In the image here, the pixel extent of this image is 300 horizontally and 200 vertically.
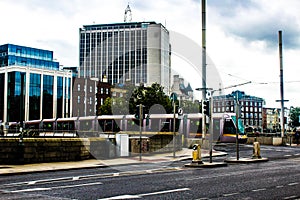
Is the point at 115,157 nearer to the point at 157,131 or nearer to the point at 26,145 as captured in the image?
the point at 26,145

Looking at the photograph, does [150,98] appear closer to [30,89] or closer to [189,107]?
[189,107]

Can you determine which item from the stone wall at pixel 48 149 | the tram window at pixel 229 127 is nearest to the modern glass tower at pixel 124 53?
the tram window at pixel 229 127

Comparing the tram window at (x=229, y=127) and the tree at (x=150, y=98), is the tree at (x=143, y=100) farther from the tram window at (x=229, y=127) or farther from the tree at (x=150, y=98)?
the tram window at (x=229, y=127)

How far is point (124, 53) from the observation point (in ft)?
237

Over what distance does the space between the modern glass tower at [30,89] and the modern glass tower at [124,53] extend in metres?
10.6

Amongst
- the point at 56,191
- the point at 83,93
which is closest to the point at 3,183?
the point at 56,191

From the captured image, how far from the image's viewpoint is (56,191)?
11383 mm

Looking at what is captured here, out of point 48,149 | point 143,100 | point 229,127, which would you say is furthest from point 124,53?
point 48,149

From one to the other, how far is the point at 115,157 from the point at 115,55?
4892 cm

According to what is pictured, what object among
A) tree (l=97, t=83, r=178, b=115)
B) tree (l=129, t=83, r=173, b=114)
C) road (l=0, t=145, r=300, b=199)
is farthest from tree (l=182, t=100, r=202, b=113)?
road (l=0, t=145, r=300, b=199)

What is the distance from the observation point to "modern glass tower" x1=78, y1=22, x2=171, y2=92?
58575 millimetres

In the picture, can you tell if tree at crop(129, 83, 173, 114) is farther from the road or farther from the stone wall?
the road

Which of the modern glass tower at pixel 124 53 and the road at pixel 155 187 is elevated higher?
the modern glass tower at pixel 124 53

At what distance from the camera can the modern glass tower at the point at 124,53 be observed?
58575mm
